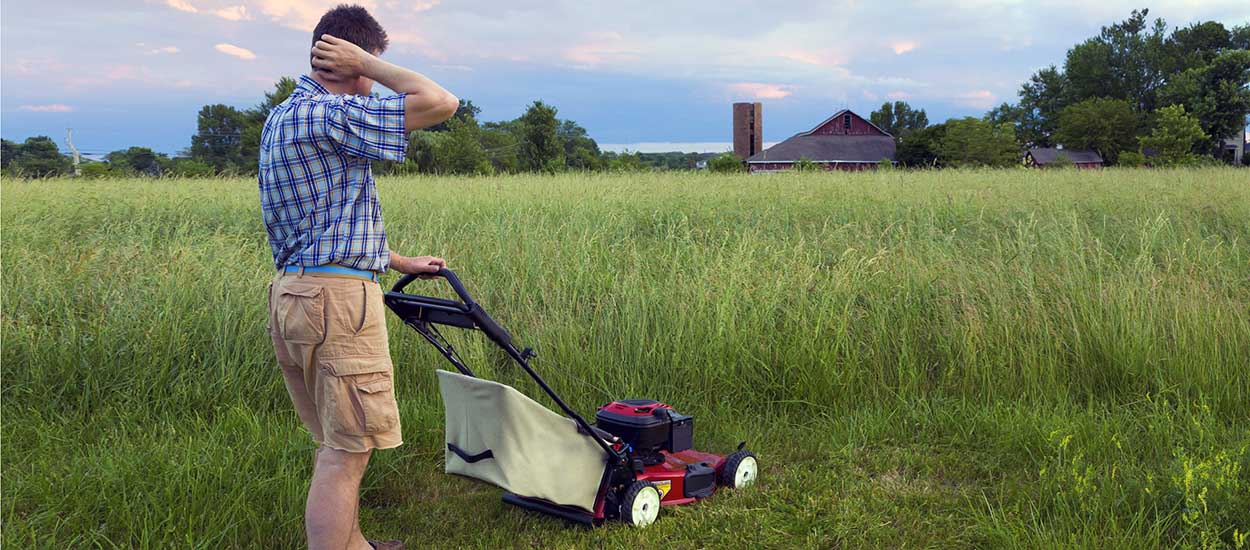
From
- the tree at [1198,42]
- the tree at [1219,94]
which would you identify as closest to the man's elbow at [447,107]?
the tree at [1219,94]

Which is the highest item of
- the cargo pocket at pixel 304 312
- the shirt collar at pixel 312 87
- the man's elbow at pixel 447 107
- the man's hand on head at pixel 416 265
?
the shirt collar at pixel 312 87

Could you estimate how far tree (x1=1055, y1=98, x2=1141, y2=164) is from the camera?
2217 inches

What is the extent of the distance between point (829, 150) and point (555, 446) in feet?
231

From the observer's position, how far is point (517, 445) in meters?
3.08

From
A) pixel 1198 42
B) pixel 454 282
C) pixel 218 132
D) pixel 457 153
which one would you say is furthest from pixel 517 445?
pixel 1198 42

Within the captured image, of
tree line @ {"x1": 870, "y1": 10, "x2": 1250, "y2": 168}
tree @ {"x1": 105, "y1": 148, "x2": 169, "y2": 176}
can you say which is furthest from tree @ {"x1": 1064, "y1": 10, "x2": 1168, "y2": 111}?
tree @ {"x1": 105, "y1": 148, "x2": 169, "y2": 176}

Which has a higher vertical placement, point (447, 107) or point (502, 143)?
point (502, 143)

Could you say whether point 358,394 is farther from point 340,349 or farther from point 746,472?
point 746,472

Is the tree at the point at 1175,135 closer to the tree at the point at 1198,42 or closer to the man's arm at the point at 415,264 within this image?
the tree at the point at 1198,42

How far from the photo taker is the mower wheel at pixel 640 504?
10.7 feet

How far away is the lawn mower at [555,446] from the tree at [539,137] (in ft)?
106

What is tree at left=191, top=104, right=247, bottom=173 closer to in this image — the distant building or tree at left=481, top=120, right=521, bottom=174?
tree at left=481, top=120, right=521, bottom=174

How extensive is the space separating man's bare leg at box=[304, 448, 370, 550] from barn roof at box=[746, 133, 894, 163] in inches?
2601

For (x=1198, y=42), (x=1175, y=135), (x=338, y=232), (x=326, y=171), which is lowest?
(x=338, y=232)
